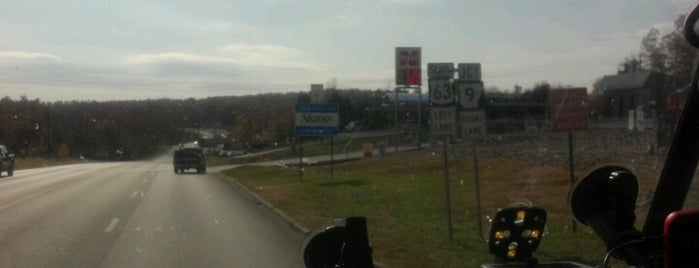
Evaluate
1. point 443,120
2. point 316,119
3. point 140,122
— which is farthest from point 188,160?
point 140,122

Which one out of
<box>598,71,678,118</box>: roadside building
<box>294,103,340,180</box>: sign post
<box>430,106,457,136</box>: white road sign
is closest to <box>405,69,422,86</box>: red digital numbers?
<box>294,103,340,180</box>: sign post

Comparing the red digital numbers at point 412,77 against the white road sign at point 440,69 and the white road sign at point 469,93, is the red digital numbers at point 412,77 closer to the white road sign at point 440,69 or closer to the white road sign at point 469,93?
the white road sign at point 440,69

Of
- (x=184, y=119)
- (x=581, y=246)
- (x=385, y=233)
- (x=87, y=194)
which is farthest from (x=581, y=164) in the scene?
(x=184, y=119)

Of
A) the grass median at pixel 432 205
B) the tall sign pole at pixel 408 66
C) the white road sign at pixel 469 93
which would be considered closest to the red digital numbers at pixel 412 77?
the tall sign pole at pixel 408 66

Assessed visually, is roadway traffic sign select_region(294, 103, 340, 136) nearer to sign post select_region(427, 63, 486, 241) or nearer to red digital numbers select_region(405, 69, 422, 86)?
red digital numbers select_region(405, 69, 422, 86)

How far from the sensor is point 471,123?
15531 mm

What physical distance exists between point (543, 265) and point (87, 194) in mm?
30513

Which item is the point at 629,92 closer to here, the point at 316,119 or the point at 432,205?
the point at 432,205

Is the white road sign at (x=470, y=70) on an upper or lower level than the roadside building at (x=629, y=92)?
upper

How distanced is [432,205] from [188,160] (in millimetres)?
40295

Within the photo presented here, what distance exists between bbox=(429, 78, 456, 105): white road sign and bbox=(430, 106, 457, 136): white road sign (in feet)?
0.47

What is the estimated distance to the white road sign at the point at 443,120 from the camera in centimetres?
1551

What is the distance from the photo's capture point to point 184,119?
96.3 m

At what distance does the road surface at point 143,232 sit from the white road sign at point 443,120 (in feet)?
10.2
